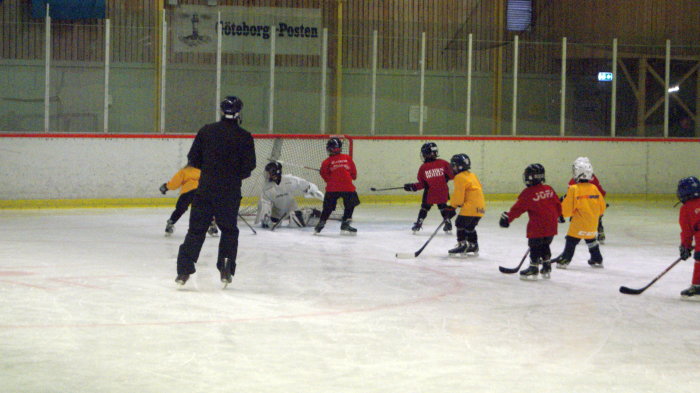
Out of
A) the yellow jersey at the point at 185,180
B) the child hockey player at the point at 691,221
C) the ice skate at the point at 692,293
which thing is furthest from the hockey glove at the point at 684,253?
the yellow jersey at the point at 185,180

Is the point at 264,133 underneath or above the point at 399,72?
underneath

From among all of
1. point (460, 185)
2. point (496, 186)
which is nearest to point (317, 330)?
point (460, 185)

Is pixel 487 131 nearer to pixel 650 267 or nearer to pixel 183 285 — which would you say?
pixel 650 267

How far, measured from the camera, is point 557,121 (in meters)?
17.9

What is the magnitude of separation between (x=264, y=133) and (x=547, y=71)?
5.15 m

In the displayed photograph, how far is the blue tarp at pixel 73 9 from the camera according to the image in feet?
56.6

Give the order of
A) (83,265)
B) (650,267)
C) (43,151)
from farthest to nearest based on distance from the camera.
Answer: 1. (43,151)
2. (650,267)
3. (83,265)

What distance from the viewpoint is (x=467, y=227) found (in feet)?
32.8

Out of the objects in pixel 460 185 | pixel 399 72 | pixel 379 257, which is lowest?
pixel 379 257

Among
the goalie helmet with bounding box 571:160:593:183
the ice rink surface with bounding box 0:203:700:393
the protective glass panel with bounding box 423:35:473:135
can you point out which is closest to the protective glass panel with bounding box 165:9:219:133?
the protective glass panel with bounding box 423:35:473:135

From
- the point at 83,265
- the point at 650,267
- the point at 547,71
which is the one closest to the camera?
the point at 83,265

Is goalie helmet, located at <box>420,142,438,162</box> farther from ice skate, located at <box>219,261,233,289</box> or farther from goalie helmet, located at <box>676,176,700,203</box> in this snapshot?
ice skate, located at <box>219,261,233,289</box>

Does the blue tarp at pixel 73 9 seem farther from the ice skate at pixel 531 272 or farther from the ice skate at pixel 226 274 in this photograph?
the ice skate at pixel 531 272

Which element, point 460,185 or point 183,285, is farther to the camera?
point 460,185
